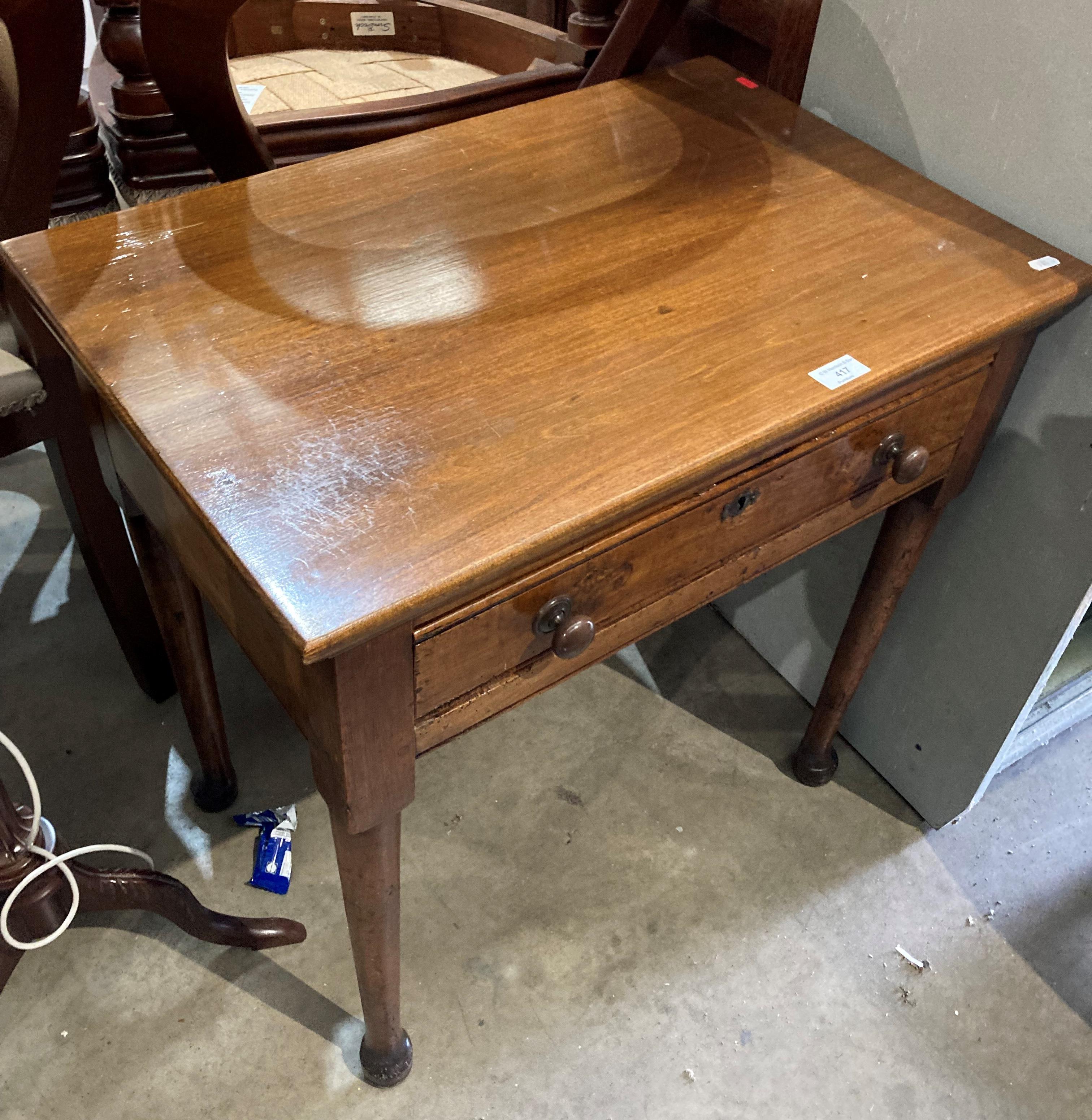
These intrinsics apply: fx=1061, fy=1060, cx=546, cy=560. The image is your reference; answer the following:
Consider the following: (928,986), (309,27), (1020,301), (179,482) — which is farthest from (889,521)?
(309,27)

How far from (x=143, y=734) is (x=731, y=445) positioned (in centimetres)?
100

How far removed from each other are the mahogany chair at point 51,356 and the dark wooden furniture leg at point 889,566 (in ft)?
2.69

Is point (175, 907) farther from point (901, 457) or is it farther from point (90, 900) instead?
point (901, 457)

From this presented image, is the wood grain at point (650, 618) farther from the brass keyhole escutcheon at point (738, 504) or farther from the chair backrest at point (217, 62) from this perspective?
the chair backrest at point (217, 62)

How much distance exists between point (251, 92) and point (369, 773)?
4.07ft

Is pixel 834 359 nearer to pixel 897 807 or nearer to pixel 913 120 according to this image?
pixel 913 120

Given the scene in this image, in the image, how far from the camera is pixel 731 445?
2.41 feet

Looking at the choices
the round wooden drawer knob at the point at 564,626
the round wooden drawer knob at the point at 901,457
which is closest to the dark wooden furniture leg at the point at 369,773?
the round wooden drawer knob at the point at 564,626

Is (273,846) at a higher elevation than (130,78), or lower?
lower

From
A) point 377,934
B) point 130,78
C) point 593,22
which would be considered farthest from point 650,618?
point 593,22

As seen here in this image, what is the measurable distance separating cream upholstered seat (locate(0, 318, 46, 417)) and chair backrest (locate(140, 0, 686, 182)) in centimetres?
29

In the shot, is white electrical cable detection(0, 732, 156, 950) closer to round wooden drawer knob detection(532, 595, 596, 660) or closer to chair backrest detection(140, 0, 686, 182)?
Answer: round wooden drawer knob detection(532, 595, 596, 660)

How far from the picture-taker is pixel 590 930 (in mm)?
1237

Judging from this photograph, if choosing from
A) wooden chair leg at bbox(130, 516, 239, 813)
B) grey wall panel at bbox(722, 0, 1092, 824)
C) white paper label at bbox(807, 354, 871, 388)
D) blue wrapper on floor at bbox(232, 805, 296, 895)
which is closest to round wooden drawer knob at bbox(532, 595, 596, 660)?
white paper label at bbox(807, 354, 871, 388)
